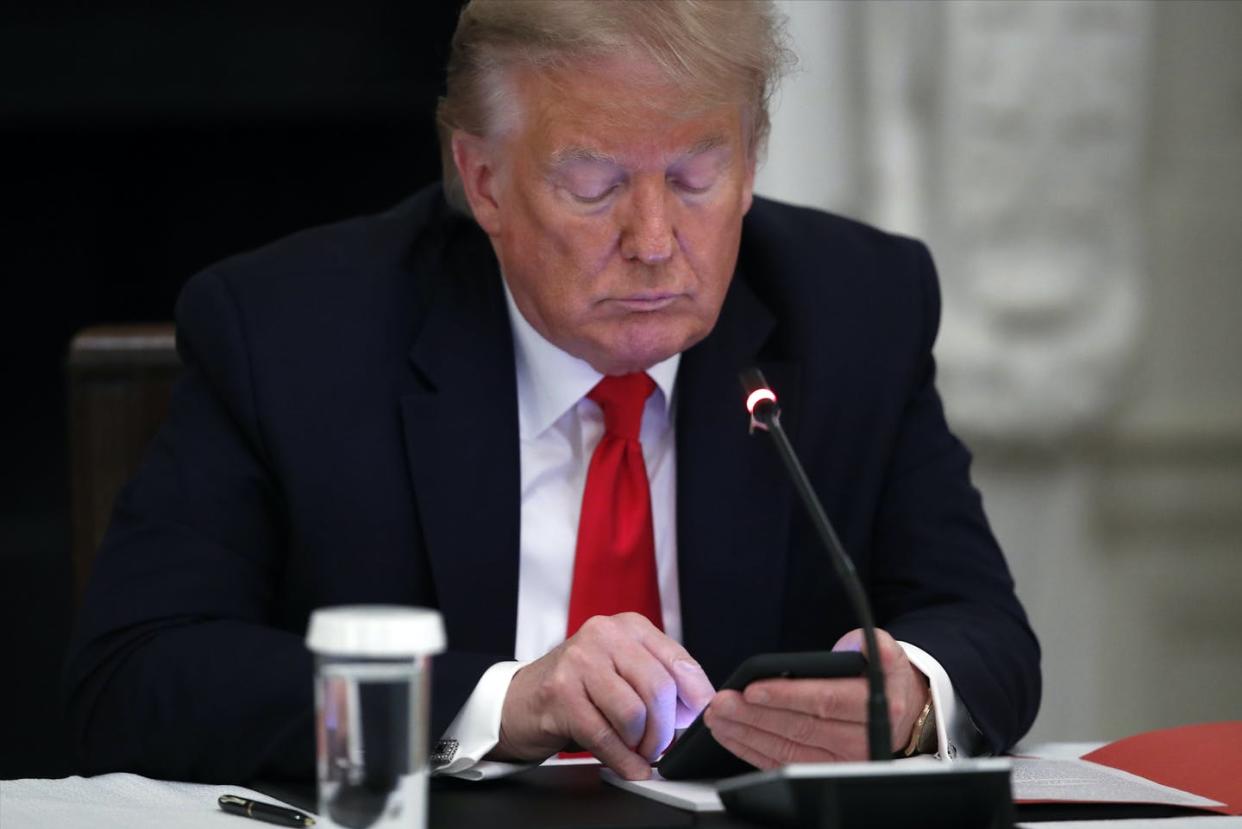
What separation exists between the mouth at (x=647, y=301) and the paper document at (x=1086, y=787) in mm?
562

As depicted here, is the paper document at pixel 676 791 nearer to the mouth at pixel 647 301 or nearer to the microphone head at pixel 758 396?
the microphone head at pixel 758 396

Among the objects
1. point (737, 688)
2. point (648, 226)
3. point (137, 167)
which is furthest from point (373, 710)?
point (137, 167)

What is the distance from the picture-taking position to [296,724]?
143cm

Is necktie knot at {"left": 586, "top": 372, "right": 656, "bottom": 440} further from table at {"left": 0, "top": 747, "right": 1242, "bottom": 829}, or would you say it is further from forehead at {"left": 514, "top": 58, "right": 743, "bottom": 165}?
table at {"left": 0, "top": 747, "right": 1242, "bottom": 829}

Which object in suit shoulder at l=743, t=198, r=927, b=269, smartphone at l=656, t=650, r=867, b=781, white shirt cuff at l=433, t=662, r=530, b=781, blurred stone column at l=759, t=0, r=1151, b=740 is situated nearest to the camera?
smartphone at l=656, t=650, r=867, b=781

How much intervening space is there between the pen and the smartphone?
11.8 inches

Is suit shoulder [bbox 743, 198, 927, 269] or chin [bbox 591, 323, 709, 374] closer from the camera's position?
chin [bbox 591, 323, 709, 374]

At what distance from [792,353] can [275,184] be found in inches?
61.0

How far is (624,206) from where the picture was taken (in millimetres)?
1675

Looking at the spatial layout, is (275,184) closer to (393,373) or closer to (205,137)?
(205,137)

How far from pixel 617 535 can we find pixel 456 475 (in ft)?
0.60

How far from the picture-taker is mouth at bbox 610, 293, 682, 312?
5.51 ft

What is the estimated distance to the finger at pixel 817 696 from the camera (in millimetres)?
1293

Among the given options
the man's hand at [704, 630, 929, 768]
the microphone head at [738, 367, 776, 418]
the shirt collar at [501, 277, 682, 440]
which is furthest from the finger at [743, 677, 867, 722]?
the shirt collar at [501, 277, 682, 440]
